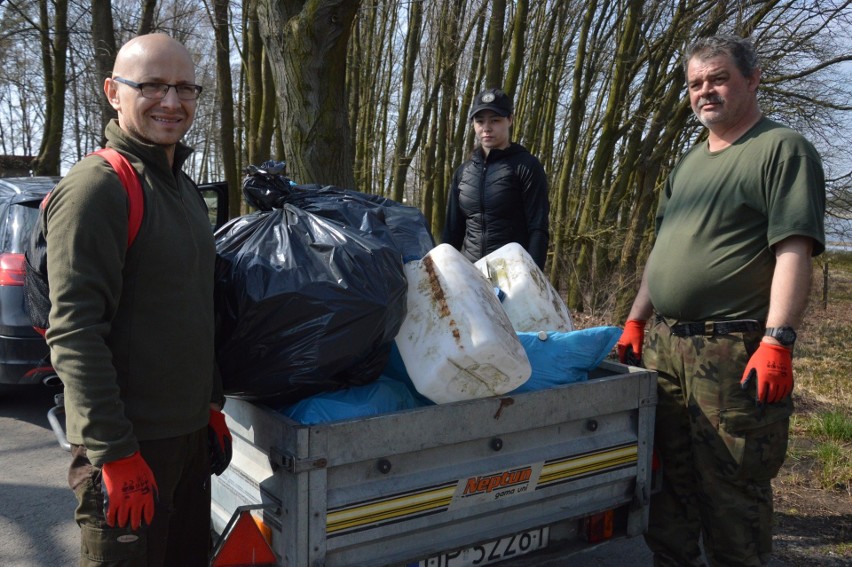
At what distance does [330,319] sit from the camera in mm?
2293

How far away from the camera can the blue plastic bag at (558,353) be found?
2.72 m

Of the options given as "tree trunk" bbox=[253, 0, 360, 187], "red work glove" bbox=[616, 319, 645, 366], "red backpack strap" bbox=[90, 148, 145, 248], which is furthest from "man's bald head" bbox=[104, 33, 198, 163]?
"tree trunk" bbox=[253, 0, 360, 187]

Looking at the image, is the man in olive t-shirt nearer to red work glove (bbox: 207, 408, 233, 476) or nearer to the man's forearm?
the man's forearm

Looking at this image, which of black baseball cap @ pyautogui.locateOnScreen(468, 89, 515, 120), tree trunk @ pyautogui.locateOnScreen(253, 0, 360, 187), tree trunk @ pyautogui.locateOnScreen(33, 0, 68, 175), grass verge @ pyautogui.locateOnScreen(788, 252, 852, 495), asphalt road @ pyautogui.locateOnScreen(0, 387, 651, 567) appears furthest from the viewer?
tree trunk @ pyautogui.locateOnScreen(33, 0, 68, 175)

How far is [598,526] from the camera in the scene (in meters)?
2.76

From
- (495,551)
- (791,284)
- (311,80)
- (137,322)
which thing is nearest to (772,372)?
(791,284)

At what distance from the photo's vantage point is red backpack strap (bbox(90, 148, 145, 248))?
1898mm

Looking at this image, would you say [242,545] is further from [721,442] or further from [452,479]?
[721,442]

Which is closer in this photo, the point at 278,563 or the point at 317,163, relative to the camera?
the point at 278,563

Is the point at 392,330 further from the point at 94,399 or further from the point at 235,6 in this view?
the point at 235,6

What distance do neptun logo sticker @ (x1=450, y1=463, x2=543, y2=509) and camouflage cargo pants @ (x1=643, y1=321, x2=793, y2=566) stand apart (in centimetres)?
75

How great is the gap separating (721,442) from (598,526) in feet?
1.83

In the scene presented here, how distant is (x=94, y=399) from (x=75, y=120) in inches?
1100

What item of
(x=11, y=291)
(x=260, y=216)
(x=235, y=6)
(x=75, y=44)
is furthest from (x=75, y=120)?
(x=260, y=216)
